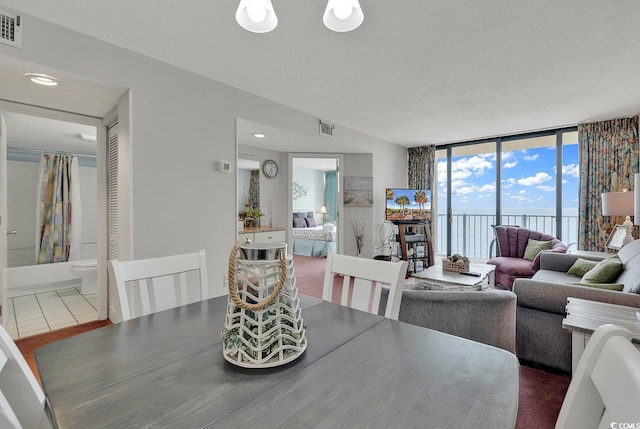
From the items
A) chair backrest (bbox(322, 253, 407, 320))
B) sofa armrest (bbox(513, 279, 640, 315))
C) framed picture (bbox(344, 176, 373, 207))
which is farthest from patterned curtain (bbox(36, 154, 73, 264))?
sofa armrest (bbox(513, 279, 640, 315))

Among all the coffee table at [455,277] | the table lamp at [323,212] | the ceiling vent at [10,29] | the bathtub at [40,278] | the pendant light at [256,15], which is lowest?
the bathtub at [40,278]

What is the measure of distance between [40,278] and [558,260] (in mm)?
6307

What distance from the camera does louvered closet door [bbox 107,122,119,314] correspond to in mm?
2809

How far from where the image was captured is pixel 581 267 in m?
3.13

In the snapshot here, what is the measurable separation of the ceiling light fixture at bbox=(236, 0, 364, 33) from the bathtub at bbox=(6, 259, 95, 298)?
13.6 feet

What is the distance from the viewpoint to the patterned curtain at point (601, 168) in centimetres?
416

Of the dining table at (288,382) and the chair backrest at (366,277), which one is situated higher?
the chair backrest at (366,277)

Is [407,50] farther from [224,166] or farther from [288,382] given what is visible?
[288,382]

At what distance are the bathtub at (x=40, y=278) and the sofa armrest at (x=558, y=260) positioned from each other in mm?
5671

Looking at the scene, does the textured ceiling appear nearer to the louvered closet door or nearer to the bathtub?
the louvered closet door

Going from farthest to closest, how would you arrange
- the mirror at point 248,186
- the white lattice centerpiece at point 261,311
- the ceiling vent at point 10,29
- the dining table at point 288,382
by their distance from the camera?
the mirror at point 248,186 → the ceiling vent at point 10,29 → the white lattice centerpiece at point 261,311 → the dining table at point 288,382

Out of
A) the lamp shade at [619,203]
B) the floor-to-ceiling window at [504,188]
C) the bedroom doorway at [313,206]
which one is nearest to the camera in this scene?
the lamp shade at [619,203]

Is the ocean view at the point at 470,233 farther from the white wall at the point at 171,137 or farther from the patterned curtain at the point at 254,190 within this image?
the white wall at the point at 171,137

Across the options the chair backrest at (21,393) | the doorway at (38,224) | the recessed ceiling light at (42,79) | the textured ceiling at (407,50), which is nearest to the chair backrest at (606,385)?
the chair backrest at (21,393)
